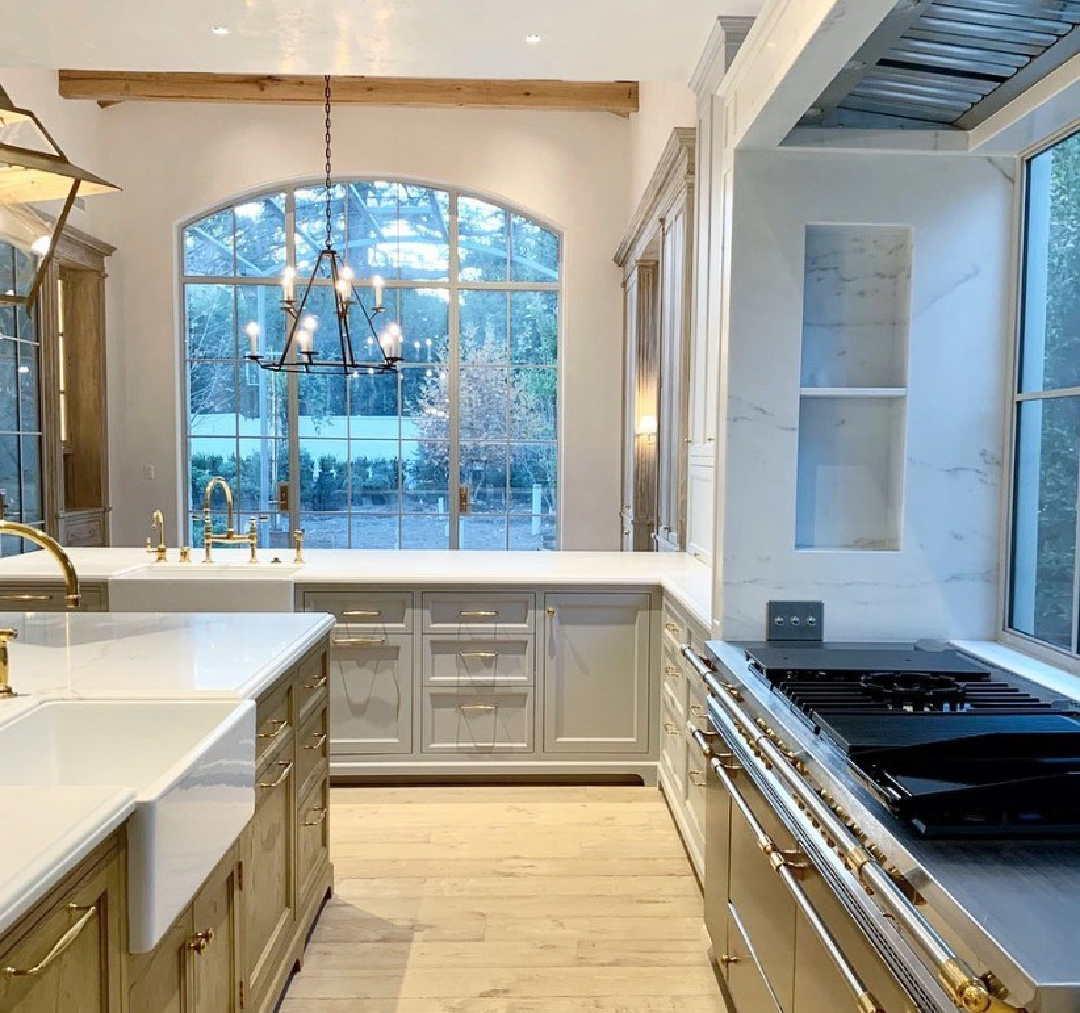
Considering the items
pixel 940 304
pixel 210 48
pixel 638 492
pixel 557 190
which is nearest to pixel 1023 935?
pixel 940 304

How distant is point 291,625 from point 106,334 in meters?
5.63

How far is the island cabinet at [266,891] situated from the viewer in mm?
1508

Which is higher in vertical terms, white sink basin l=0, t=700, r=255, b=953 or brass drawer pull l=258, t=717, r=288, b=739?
white sink basin l=0, t=700, r=255, b=953

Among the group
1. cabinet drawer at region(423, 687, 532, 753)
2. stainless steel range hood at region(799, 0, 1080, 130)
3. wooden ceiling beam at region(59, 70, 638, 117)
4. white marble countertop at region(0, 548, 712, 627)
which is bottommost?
cabinet drawer at region(423, 687, 532, 753)

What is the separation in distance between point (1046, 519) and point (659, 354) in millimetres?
3166

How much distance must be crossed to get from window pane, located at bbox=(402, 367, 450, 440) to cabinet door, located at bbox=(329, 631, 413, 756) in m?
4.26

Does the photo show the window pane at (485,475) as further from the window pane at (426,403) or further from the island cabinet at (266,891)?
the island cabinet at (266,891)

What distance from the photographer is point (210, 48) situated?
352cm

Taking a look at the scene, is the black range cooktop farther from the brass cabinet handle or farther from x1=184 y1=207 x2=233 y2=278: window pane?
x1=184 y1=207 x2=233 y2=278: window pane

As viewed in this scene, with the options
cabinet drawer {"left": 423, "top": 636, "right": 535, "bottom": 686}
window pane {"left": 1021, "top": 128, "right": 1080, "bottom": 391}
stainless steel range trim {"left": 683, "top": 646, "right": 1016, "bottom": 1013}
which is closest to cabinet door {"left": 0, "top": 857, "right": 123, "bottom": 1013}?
stainless steel range trim {"left": 683, "top": 646, "right": 1016, "bottom": 1013}

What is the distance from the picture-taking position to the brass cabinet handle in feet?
8.14

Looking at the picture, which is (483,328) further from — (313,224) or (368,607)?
(368,607)

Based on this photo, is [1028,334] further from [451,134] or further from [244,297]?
[244,297]

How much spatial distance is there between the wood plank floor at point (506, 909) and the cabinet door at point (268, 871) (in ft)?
0.98
